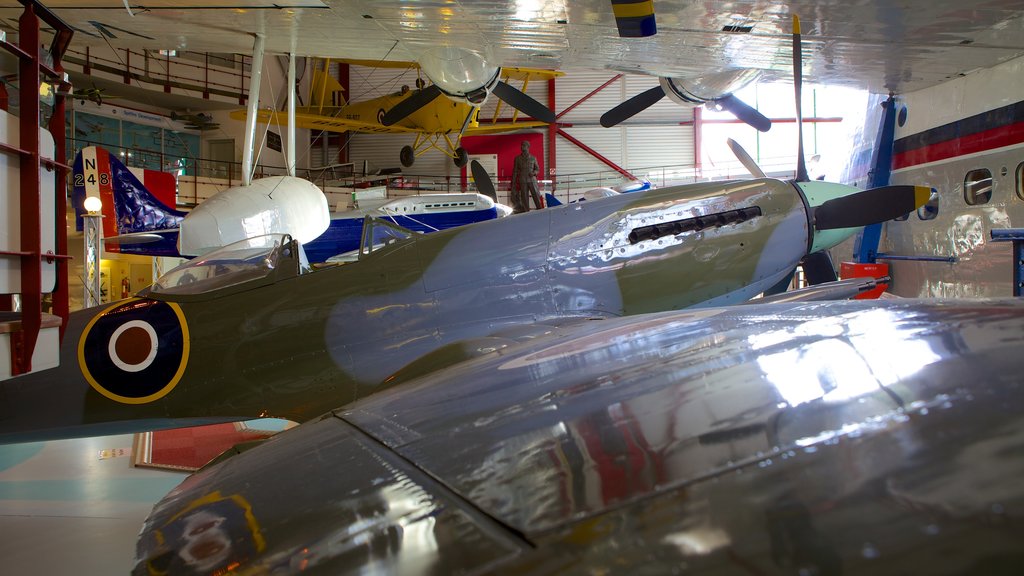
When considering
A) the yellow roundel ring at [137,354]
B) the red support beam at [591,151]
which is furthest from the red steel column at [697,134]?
the yellow roundel ring at [137,354]

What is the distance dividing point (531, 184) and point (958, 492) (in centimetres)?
731

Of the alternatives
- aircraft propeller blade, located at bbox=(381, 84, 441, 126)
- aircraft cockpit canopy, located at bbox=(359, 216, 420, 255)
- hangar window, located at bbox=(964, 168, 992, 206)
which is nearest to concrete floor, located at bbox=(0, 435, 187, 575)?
aircraft cockpit canopy, located at bbox=(359, 216, 420, 255)

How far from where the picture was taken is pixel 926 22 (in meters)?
6.56

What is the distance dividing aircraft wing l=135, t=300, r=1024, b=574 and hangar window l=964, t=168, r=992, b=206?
281 inches

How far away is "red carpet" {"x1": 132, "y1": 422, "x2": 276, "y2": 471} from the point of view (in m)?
5.30

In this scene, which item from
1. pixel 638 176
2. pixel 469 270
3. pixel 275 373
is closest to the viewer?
pixel 275 373

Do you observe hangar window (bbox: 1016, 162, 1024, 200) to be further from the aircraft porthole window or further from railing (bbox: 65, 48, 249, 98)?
railing (bbox: 65, 48, 249, 98)

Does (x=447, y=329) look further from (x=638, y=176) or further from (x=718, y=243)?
(x=638, y=176)

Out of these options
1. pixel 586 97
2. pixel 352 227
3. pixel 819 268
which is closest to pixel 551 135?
pixel 586 97

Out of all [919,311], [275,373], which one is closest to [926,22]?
[919,311]

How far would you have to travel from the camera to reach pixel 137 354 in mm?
4164

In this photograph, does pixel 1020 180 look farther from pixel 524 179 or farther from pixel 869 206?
pixel 524 179

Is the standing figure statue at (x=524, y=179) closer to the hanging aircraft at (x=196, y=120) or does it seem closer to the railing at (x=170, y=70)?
the railing at (x=170, y=70)

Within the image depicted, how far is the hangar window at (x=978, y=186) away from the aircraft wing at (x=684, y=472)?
7.14 metres
